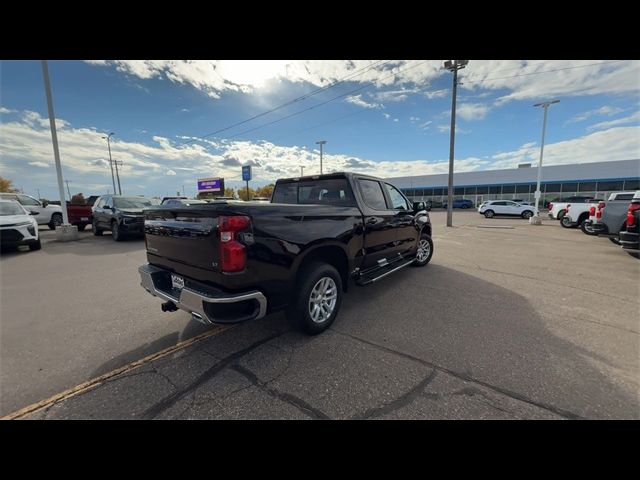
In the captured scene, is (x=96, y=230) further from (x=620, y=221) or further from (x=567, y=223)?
(x=567, y=223)

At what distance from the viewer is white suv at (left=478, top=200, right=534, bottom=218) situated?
80.3ft

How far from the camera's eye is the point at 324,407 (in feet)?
6.89

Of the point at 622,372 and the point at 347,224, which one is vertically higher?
the point at 347,224

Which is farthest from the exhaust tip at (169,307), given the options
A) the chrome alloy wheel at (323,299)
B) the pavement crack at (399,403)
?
the pavement crack at (399,403)

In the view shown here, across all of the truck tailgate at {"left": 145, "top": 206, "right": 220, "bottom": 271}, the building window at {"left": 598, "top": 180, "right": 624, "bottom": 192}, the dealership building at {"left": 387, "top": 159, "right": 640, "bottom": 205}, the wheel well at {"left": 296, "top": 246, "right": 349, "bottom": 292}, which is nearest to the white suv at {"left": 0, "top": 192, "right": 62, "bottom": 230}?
the truck tailgate at {"left": 145, "top": 206, "right": 220, "bottom": 271}

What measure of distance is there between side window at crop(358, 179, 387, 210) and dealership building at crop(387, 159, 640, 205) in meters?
45.5

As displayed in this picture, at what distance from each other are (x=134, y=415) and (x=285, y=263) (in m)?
1.72

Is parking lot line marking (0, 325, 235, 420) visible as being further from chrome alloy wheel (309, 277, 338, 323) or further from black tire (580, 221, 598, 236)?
black tire (580, 221, 598, 236)

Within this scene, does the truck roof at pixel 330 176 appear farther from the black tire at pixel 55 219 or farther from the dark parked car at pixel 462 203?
the dark parked car at pixel 462 203

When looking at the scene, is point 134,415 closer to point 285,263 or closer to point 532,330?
point 285,263

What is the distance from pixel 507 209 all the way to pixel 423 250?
2427 cm

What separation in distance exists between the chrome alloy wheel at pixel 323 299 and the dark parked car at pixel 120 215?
9736 mm
